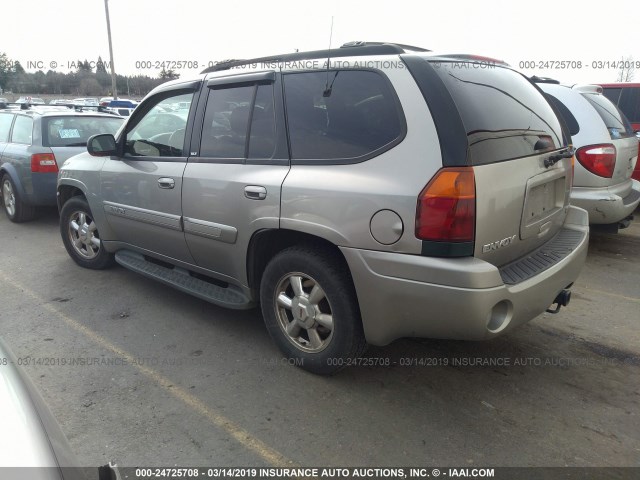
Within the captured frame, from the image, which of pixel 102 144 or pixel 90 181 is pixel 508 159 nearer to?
pixel 102 144

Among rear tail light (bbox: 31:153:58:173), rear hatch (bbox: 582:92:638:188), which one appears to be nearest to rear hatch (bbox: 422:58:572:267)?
rear hatch (bbox: 582:92:638:188)

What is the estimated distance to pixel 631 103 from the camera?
32.6 ft

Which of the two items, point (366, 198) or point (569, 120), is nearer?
point (366, 198)

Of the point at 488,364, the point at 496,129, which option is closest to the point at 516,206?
the point at 496,129

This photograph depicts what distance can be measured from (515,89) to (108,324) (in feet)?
11.4

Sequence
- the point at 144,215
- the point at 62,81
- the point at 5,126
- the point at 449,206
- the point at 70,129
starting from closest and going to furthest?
the point at 449,206
the point at 144,215
the point at 70,129
the point at 5,126
the point at 62,81

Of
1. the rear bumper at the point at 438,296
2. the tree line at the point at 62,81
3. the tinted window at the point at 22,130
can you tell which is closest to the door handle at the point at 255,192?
the rear bumper at the point at 438,296

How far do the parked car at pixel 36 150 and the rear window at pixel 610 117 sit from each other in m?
6.68

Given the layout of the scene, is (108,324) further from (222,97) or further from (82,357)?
(222,97)

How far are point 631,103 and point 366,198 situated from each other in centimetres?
1008

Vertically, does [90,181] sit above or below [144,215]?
above

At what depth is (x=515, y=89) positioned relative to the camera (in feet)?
9.96

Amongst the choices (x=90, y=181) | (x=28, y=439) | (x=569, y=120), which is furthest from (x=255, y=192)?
(x=569, y=120)

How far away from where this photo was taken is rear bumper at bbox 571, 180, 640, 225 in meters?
4.92
